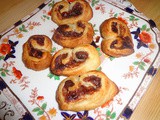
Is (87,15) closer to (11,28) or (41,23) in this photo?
(41,23)

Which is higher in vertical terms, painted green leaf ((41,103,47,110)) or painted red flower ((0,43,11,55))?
painted red flower ((0,43,11,55))

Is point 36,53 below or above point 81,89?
above

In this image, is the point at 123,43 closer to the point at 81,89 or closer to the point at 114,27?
the point at 114,27

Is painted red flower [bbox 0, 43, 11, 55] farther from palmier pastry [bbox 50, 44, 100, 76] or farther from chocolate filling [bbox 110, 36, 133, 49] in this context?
chocolate filling [bbox 110, 36, 133, 49]

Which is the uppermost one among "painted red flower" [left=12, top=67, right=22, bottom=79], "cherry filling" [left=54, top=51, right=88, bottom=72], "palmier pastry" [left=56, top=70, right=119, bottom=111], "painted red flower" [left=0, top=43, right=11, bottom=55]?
"painted red flower" [left=0, top=43, right=11, bottom=55]

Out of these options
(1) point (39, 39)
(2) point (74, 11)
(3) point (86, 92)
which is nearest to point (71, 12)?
(2) point (74, 11)

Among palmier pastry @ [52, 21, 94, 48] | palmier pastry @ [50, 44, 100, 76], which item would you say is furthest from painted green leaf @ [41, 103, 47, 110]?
palmier pastry @ [52, 21, 94, 48]
